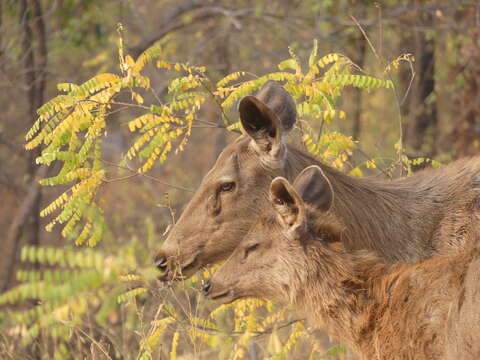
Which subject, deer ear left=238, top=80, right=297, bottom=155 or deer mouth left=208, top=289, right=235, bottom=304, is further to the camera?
deer ear left=238, top=80, right=297, bottom=155

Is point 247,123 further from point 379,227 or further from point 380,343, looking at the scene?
point 380,343

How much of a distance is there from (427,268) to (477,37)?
896cm

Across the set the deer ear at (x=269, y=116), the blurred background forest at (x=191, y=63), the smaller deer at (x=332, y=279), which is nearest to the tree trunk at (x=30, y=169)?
the blurred background forest at (x=191, y=63)

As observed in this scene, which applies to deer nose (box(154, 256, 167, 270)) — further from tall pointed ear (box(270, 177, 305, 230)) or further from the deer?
tall pointed ear (box(270, 177, 305, 230))

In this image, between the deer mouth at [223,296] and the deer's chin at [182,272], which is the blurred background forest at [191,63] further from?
the deer mouth at [223,296]

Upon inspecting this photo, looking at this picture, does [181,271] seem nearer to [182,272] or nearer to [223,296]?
[182,272]

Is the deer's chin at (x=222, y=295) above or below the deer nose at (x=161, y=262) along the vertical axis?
below

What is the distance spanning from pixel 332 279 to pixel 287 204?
63cm

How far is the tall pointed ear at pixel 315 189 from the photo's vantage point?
6352 mm

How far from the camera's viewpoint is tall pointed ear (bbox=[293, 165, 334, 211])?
250 inches

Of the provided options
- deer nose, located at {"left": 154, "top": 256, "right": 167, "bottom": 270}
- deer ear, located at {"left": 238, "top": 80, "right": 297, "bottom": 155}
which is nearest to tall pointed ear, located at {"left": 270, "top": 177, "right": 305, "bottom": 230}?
deer ear, located at {"left": 238, "top": 80, "right": 297, "bottom": 155}

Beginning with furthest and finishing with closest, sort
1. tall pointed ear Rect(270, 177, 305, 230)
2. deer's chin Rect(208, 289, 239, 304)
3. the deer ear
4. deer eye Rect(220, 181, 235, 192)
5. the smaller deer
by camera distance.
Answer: deer eye Rect(220, 181, 235, 192) < the deer ear < deer's chin Rect(208, 289, 239, 304) < tall pointed ear Rect(270, 177, 305, 230) < the smaller deer

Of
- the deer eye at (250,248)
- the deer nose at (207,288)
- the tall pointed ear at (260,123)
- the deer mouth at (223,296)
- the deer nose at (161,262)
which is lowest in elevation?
the deer mouth at (223,296)

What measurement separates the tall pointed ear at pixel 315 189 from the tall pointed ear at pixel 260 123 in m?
0.54
